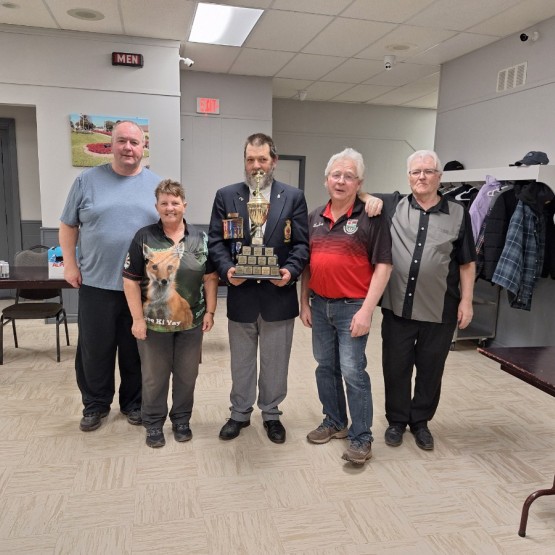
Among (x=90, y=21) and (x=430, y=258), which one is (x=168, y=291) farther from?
(x=90, y=21)

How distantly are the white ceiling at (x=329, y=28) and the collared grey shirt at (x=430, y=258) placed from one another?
221 centimetres

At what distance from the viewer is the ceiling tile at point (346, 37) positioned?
4.09 meters

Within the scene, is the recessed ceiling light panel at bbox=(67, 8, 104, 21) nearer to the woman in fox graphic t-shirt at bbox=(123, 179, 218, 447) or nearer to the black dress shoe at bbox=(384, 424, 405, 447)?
the woman in fox graphic t-shirt at bbox=(123, 179, 218, 447)

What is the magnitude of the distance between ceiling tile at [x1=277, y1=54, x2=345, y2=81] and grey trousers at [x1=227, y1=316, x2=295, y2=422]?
3.72 meters

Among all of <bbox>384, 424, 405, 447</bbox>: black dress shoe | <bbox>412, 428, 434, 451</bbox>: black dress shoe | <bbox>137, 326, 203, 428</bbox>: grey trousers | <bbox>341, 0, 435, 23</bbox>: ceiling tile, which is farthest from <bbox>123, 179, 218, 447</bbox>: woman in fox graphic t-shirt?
<bbox>341, 0, 435, 23</bbox>: ceiling tile

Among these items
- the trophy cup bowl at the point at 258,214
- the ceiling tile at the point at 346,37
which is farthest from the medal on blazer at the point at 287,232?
the ceiling tile at the point at 346,37

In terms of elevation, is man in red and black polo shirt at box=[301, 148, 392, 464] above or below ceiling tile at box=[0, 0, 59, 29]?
below

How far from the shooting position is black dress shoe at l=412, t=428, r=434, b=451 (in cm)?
242

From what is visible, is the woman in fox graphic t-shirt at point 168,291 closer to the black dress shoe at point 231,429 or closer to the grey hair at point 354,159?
the black dress shoe at point 231,429

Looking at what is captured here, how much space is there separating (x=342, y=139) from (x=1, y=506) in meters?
6.78

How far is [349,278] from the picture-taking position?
2.13m

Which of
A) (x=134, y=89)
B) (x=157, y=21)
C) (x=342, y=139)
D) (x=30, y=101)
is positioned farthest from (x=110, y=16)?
(x=342, y=139)

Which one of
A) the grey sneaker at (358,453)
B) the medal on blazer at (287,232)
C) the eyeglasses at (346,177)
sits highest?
the eyeglasses at (346,177)

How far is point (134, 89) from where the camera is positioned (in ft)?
15.4
